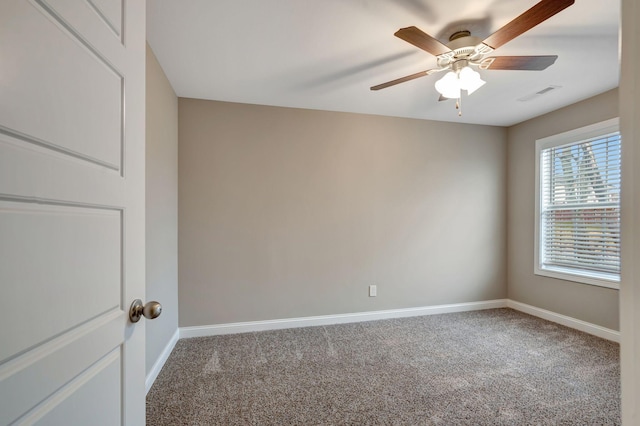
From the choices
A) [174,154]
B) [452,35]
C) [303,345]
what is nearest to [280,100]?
[174,154]

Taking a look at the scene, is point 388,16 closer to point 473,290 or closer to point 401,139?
point 401,139

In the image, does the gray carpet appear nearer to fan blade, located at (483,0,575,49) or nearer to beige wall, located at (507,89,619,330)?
beige wall, located at (507,89,619,330)

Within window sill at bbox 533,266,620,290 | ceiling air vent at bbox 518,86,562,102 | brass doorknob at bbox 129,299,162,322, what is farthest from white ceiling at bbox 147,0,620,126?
window sill at bbox 533,266,620,290

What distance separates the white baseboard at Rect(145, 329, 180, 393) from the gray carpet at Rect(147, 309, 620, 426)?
43mm

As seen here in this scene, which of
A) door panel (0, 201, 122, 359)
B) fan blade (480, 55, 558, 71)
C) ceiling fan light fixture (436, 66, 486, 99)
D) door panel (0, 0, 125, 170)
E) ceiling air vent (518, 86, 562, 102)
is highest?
ceiling air vent (518, 86, 562, 102)

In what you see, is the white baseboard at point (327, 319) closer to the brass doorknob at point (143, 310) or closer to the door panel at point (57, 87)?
the brass doorknob at point (143, 310)

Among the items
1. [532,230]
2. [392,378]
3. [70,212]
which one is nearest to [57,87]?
[70,212]

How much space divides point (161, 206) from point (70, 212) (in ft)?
5.87

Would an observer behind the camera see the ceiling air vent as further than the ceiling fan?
Yes

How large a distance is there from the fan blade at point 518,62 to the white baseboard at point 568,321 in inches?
102

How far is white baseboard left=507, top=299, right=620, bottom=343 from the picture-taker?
2747 millimetres

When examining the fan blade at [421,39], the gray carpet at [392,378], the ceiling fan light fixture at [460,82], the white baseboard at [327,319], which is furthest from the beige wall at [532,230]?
the fan blade at [421,39]

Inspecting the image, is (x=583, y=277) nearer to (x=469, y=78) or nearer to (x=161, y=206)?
(x=469, y=78)

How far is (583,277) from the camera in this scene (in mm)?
2967
